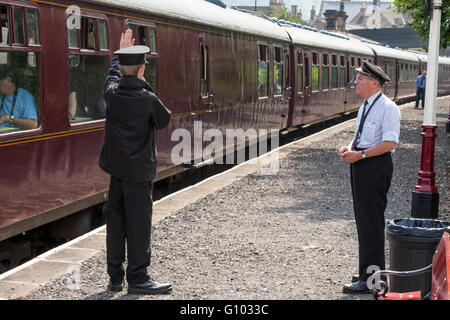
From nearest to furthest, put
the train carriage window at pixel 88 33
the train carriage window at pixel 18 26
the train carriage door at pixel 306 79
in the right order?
the train carriage window at pixel 18 26 < the train carriage window at pixel 88 33 < the train carriage door at pixel 306 79

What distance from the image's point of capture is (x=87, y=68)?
749cm

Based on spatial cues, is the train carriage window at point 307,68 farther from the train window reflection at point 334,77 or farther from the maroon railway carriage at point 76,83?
the maroon railway carriage at point 76,83

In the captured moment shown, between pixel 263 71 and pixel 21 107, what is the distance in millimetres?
9777

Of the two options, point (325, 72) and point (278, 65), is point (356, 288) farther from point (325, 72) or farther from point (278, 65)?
point (325, 72)

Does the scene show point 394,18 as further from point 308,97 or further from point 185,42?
point 185,42

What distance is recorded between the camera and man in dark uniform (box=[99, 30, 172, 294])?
5.37 meters

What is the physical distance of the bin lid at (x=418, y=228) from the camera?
16.4ft

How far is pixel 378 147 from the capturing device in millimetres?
5387

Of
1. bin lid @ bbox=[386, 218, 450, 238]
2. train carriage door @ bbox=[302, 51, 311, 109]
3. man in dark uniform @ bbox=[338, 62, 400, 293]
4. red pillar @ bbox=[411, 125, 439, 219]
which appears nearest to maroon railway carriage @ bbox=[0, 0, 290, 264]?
man in dark uniform @ bbox=[338, 62, 400, 293]

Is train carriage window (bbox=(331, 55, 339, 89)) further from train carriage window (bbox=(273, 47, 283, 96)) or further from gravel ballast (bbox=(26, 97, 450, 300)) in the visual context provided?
gravel ballast (bbox=(26, 97, 450, 300))

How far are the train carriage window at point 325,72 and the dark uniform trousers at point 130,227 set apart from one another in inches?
679

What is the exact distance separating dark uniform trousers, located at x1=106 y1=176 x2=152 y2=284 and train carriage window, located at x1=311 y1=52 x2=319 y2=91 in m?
15.8

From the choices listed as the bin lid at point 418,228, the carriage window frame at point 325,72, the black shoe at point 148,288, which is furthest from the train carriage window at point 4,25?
the carriage window frame at point 325,72

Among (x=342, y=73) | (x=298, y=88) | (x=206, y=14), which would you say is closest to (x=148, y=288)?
(x=206, y=14)
